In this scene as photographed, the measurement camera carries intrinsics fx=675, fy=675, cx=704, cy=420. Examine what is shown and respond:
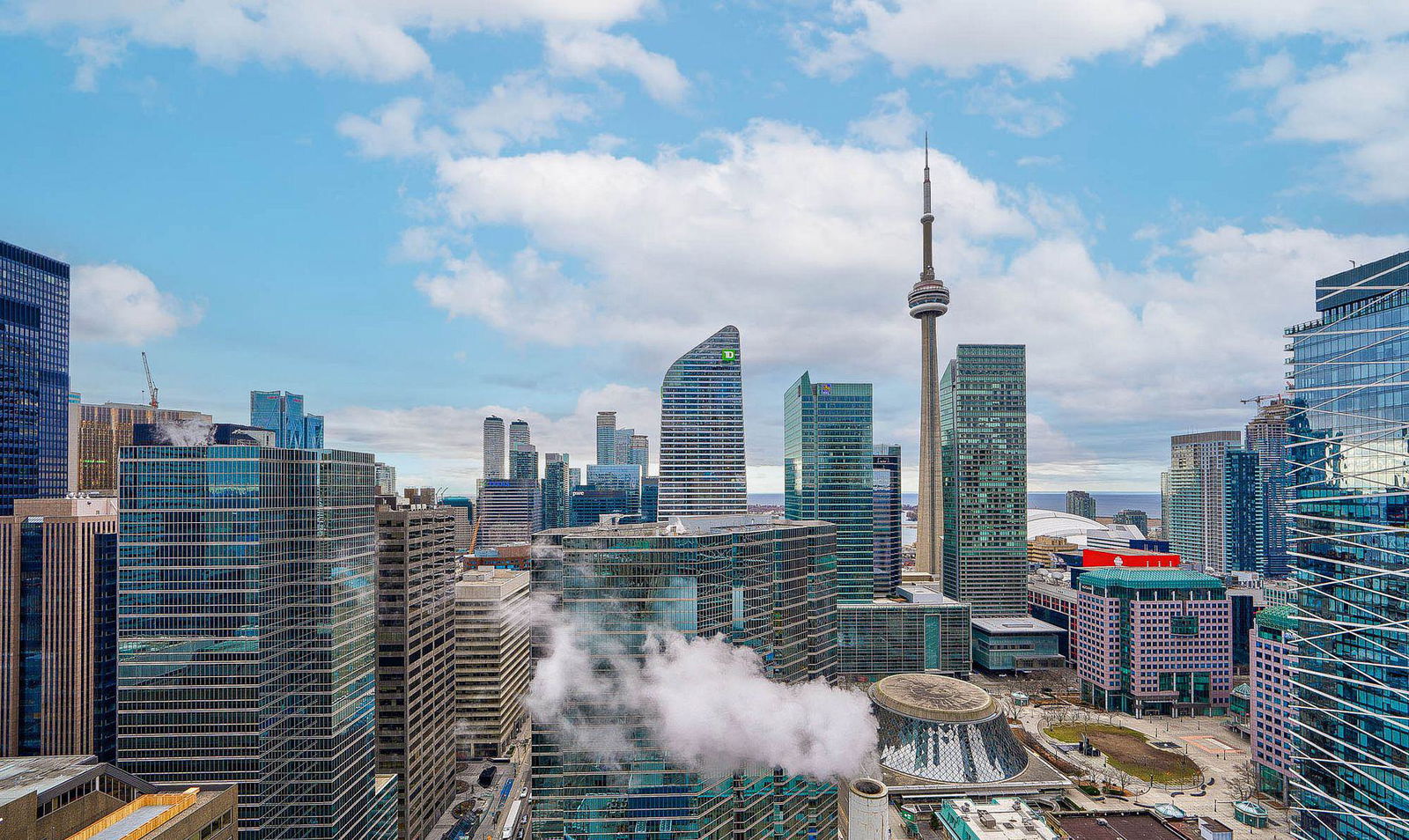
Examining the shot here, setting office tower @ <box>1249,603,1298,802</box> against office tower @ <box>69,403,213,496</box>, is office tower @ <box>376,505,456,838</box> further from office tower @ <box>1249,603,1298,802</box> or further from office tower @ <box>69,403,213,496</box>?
office tower @ <box>1249,603,1298,802</box>

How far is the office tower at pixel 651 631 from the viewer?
6588 cm

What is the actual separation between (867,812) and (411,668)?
56.7m

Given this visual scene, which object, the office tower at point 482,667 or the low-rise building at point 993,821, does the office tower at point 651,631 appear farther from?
the office tower at point 482,667

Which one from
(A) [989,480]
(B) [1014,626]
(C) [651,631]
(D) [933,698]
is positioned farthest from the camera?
(A) [989,480]

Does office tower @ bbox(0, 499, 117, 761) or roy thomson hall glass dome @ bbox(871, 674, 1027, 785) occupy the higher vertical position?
office tower @ bbox(0, 499, 117, 761)

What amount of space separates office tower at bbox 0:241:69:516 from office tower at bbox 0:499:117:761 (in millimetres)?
39945

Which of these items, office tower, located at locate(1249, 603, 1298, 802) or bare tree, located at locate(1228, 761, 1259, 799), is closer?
office tower, located at locate(1249, 603, 1298, 802)

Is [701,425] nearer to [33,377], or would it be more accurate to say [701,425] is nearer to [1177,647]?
[1177,647]

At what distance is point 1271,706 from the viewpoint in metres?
96.4

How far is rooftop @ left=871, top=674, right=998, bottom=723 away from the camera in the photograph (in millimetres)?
97688

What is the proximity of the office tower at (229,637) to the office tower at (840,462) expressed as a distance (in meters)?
118

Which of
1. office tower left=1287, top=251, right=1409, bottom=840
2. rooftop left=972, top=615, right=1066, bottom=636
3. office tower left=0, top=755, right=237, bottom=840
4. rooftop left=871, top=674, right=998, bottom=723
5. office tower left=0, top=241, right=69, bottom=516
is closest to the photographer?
office tower left=0, top=755, right=237, bottom=840

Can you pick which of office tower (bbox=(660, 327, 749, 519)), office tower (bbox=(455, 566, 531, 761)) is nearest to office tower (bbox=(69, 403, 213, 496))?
office tower (bbox=(455, 566, 531, 761))

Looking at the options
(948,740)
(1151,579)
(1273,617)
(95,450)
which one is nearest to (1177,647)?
(1151,579)
